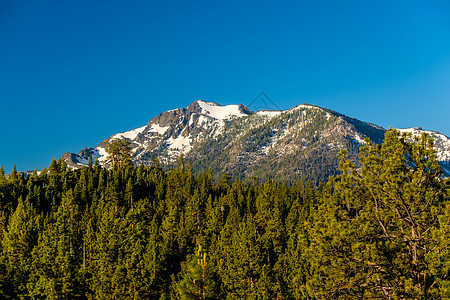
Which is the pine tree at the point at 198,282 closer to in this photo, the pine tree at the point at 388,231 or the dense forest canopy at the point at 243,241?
the dense forest canopy at the point at 243,241

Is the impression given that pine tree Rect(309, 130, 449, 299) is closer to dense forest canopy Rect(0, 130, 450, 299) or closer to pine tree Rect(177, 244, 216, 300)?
dense forest canopy Rect(0, 130, 450, 299)

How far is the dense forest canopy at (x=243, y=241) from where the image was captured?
15750 mm

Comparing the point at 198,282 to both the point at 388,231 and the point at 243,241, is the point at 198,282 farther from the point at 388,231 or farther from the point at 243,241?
the point at 243,241

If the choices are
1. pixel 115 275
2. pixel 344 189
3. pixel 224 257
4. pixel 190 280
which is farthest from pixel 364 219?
pixel 224 257

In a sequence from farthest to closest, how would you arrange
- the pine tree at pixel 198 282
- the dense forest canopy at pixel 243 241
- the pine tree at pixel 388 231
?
the pine tree at pixel 198 282 → the dense forest canopy at pixel 243 241 → the pine tree at pixel 388 231

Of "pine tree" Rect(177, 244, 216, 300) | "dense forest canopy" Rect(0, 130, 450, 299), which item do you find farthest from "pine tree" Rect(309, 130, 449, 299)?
"pine tree" Rect(177, 244, 216, 300)

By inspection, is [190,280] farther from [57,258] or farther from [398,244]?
[57,258]

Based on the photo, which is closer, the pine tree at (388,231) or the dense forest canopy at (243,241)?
the pine tree at (388,231)

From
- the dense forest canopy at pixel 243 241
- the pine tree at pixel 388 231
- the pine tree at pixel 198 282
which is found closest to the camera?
the pine tree at pixel 388 231

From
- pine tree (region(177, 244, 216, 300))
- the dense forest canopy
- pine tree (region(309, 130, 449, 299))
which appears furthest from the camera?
pine tree (region(177, 244, 216, 300))

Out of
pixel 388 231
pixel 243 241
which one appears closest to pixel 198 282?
pixel 388 231

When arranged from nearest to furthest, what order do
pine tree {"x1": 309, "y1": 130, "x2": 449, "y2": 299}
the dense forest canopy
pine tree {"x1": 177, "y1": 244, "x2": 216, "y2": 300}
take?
1. pine tree {"x1": 309, "y1": 130, "x2": 449, "y2": 299}
2. the dense forest canopy
3. pine tree {"x1": 177, "y1": 244, "x2": 216, "y2": 300}

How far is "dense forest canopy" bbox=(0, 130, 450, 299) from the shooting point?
1575 centimetres

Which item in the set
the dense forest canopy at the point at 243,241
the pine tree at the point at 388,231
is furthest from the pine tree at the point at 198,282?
the pine tree at the point at 388,231
